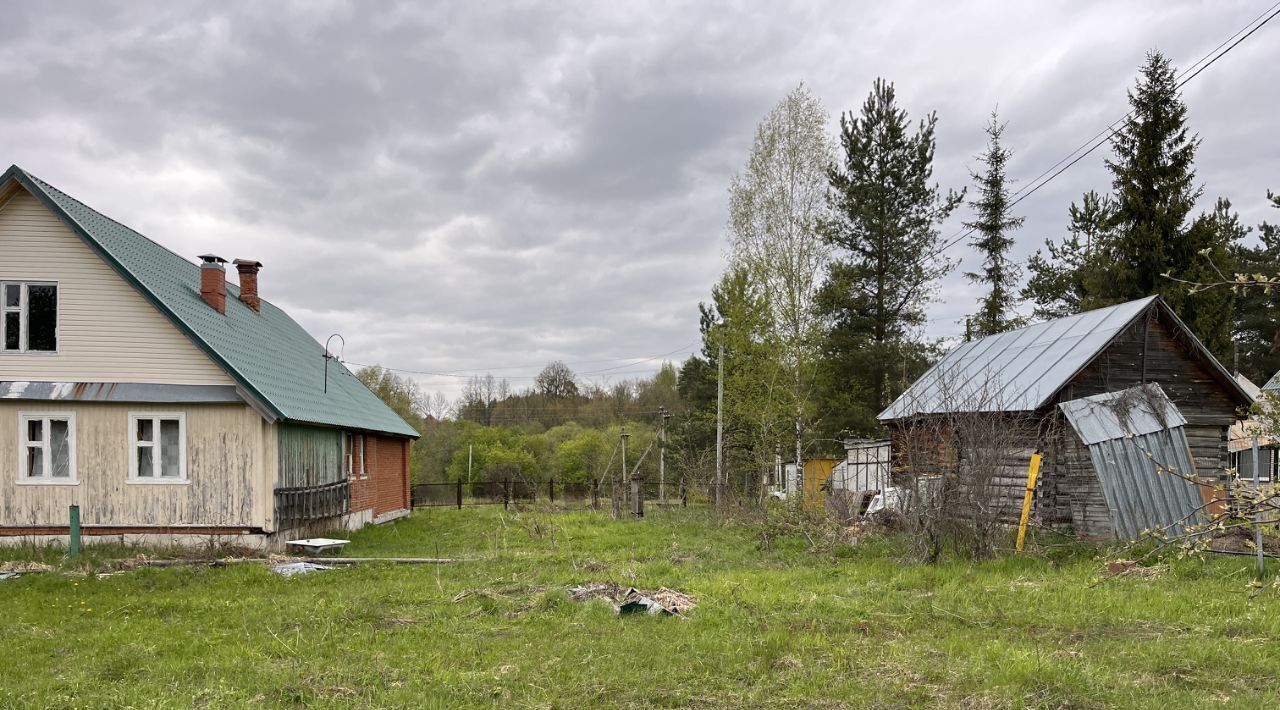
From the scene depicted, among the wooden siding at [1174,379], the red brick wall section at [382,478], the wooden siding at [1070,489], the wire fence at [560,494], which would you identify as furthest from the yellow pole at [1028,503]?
the red brick wall section at [382,478]

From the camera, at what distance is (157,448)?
50.3 ft

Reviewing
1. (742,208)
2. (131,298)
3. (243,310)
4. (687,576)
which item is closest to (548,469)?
(742,208)

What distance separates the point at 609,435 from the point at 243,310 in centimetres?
2756

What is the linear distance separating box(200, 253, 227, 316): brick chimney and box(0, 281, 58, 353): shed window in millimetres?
3030

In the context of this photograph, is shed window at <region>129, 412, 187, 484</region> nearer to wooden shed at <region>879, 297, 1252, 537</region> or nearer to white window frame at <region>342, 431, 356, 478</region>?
white window frame at <region>342, 431, 356, 478</region>

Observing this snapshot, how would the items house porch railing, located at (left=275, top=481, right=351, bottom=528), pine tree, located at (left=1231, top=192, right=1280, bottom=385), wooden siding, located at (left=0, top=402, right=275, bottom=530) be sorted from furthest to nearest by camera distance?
pine tree, located at (left=1231, top=192, right=1280, bottom=385) < house porch railing, located at (left=275, top=481, right=351, bottom=528) < wooden siding, located at (left=0, top=402, right=275, bottom=530)

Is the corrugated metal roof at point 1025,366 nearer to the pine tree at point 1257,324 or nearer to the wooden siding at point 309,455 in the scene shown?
the wooden siding at point 309,455

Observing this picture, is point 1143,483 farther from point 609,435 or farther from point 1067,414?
point 609,435

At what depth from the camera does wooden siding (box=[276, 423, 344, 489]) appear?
52.8ft

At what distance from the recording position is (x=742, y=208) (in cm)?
2759

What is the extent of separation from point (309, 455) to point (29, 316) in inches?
211

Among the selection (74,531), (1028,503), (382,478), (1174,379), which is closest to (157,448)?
(74,531)

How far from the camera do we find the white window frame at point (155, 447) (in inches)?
597

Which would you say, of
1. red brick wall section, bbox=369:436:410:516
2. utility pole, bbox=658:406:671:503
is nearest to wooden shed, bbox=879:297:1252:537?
utility pole, bbox=658:406:671:503
